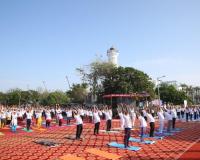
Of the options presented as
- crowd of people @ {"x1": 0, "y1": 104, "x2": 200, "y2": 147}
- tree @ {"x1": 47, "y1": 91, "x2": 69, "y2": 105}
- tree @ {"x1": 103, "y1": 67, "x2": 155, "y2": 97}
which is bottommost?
crowd of people @ {"x1": 0, "y1": 104, "x2": 200, "y2": 147}

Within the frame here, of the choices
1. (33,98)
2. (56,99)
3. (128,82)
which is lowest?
(56,99)

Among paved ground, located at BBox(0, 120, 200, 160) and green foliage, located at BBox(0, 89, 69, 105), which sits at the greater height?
green foliage, located at BBox(0, 89, 69, 105)

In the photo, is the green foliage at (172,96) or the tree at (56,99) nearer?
the green foliage at (172,96)

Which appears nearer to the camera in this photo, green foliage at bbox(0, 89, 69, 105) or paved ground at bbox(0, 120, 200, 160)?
paved ground at bbox(0, 120, 200, 160)

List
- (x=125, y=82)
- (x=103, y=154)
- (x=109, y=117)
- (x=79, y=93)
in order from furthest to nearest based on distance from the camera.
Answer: (x=79, y=93)
(x=125, y=82)
(x=109, y=117)
(x=103, y=154)

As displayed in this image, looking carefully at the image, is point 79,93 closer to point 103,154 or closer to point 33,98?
point 33,98

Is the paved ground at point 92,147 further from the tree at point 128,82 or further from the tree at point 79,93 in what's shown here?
the tree at point 79,93

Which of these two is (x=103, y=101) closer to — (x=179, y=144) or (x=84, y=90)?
(x=84, y=90)

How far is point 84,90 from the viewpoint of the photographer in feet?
170

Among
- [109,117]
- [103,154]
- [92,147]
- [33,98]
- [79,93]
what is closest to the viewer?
[103,154]

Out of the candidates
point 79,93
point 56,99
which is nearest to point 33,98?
point 56,99

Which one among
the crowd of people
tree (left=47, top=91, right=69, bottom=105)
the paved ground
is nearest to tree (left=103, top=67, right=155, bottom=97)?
the crowd of people

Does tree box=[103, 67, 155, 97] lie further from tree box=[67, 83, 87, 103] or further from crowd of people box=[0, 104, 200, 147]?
tree box=[67, 83, 87, 103]

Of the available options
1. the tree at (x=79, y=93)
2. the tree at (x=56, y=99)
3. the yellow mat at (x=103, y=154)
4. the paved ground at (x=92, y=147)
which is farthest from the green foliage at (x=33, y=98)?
the yellow mat at (x=103, y=154)
